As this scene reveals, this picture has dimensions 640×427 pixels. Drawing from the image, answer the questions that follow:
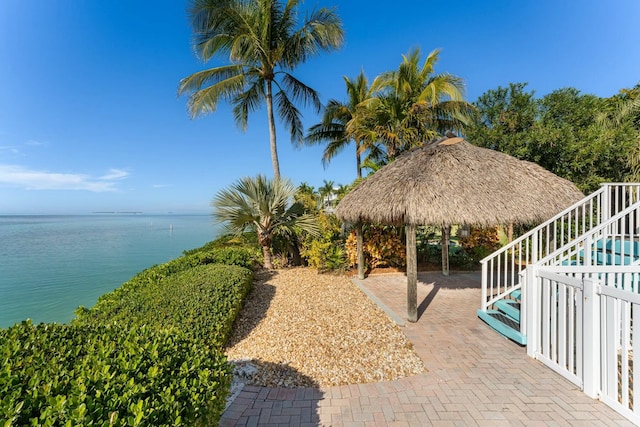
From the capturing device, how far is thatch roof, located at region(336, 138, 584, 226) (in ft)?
16.0

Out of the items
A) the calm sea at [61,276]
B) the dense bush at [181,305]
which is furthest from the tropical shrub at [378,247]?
the calm sea at [61,276]

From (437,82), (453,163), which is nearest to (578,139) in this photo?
(437,82)

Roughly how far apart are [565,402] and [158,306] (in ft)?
16.2

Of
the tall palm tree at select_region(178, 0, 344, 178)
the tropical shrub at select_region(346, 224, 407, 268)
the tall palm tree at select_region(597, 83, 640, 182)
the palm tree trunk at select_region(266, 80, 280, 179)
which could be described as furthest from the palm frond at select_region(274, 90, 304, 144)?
the tall palm tree at select_region(597, 83, 640, 182)

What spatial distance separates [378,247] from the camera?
8.59m

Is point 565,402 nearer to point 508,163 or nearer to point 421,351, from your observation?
point 421,351

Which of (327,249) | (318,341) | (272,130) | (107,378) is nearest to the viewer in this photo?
(107,378)

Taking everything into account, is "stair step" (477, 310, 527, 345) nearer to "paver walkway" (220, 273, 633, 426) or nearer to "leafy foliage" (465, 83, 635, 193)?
"paver walkway" (220, 273, 633, 426)

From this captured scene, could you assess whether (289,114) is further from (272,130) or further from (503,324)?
(503,324)

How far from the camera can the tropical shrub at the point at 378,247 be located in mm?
8539

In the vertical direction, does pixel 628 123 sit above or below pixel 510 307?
above

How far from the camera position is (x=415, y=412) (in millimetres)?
2646

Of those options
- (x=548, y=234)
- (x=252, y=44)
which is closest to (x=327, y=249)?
(x=548, y=234)

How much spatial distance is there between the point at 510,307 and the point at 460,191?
213 cm
